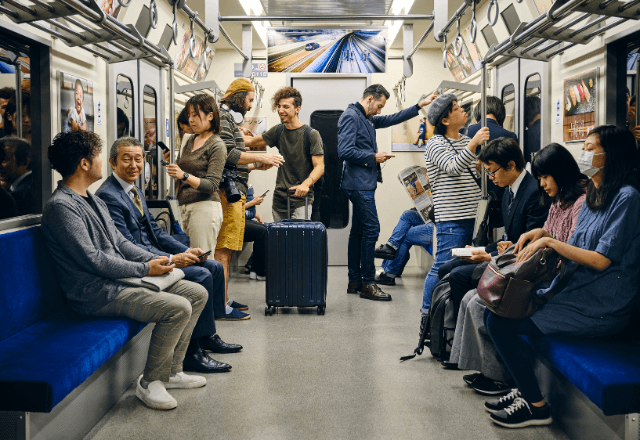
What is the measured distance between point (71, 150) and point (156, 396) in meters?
1.27

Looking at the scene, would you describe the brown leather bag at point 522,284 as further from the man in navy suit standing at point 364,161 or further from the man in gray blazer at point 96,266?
the man in navy suit standing at point 364,161

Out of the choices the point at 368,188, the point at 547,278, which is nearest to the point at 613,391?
the point at 547,278

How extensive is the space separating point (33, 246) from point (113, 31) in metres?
1.34

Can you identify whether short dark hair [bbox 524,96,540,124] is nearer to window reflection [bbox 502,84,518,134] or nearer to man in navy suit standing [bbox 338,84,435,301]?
window reflection [bbox 502,84,518,134]

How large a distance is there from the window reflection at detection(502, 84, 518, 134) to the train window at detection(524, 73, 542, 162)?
0.23 meters

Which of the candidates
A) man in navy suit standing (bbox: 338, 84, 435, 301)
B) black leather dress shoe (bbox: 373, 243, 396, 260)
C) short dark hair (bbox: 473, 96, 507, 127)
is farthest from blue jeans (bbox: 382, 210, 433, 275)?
short dark hair (bbox: 473, 96, 507, 127)

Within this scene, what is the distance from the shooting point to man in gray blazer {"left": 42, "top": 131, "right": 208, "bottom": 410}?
9.16 ft

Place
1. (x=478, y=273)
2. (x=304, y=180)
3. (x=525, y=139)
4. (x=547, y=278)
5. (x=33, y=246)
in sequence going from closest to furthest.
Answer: (x=547, y=278), (x=33, y=246), (x=478, y=273), (x=525, y=139), (x=304, y=180)

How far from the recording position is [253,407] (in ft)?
9.70

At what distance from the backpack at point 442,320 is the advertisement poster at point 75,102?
2.50 meters

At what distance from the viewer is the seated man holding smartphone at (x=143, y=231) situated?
135 inches

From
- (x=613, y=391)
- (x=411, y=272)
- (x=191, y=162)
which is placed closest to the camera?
(x=613, y=391)

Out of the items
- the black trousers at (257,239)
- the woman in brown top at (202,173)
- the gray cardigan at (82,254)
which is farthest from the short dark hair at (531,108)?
the gray cardigan at (82,254)

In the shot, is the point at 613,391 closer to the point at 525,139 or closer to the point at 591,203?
the point at 591,203
